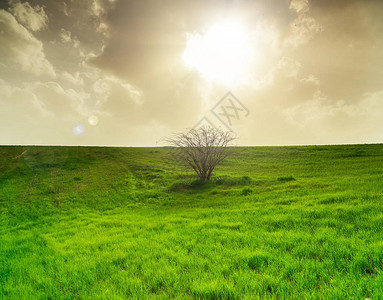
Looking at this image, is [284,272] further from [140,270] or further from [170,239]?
[170,239]

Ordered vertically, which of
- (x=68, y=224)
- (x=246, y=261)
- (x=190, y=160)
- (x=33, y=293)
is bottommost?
(x=68, y=224)

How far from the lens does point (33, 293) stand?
398cm

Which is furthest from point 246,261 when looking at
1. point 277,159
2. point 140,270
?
point 277,159

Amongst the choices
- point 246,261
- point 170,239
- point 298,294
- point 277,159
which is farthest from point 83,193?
point 277,159

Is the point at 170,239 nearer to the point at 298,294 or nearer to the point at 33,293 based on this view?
the point at 33,293

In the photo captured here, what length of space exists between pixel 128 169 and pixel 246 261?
84.0 feet

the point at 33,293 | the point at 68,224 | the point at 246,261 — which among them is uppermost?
the point at 246,261

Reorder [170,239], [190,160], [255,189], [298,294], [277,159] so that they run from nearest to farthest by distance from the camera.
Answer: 1. [298,294]
2. [170,239]
3. [255,189]
4. [190,160]
5. [277,159]

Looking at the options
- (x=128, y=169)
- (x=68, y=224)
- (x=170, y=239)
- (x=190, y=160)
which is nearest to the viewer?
(x=170, y=239)

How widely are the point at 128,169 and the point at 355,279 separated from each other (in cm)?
2727

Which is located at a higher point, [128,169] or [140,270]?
[128,169]

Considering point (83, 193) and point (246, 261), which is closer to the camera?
point (246, 261)

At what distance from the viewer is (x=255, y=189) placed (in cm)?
1484

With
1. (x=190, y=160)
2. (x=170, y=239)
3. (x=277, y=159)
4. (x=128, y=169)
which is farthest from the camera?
(x=277, y=159)
